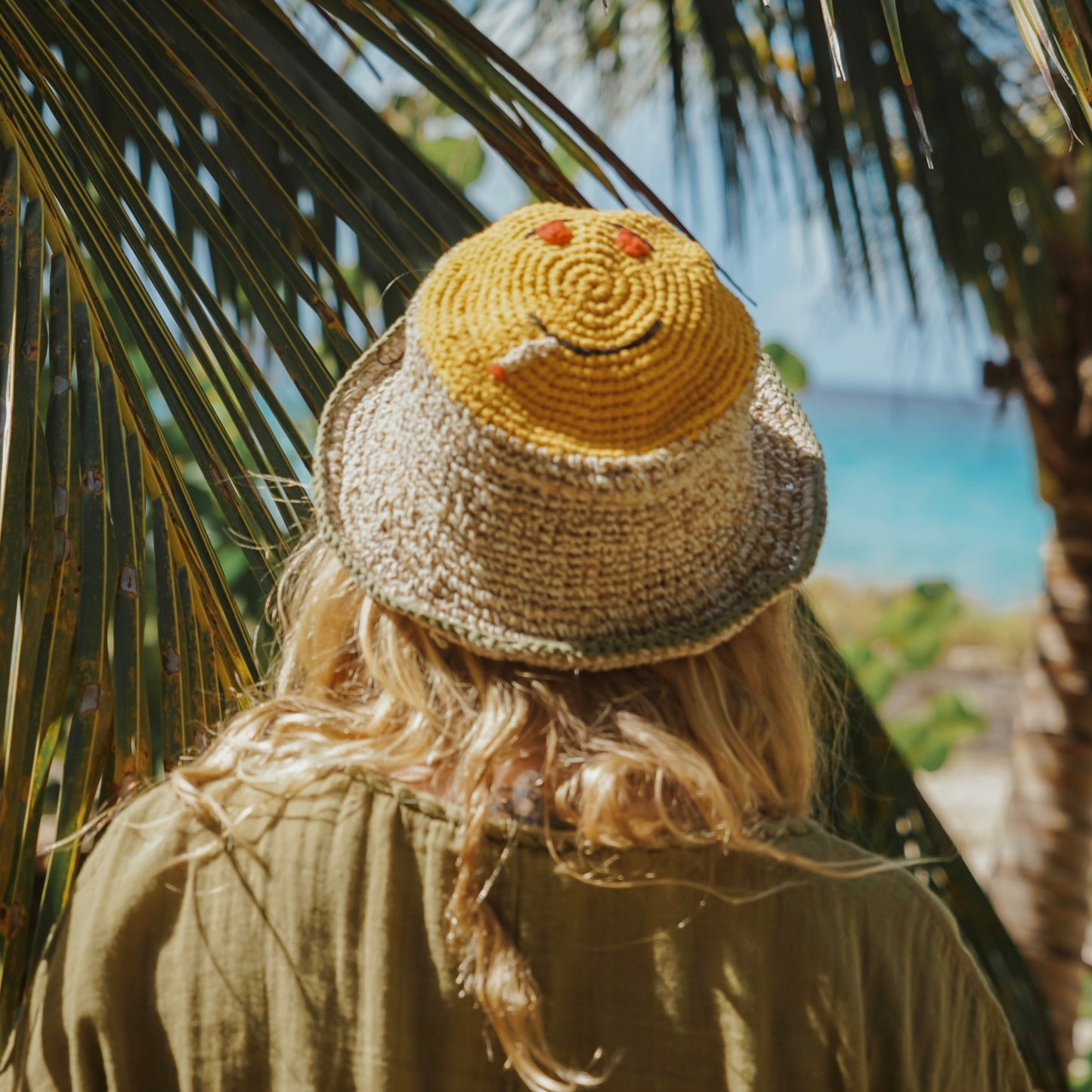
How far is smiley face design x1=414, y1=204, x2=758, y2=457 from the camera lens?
716 mm

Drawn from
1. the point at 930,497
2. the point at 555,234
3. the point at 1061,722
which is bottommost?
the point at 930,497

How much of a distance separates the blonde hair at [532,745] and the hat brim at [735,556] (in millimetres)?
38

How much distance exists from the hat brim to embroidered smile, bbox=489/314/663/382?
0.12 m

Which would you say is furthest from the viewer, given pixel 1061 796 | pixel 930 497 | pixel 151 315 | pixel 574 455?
pixel 930 497

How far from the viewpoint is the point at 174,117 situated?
1034 mm

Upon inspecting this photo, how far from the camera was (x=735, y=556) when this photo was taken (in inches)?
31.6

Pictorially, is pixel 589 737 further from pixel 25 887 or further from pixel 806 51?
pixel 806 51

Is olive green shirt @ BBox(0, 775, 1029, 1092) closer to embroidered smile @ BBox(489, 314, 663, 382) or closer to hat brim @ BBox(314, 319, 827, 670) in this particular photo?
hat brim @ BBox(314, 319, 827, 670)

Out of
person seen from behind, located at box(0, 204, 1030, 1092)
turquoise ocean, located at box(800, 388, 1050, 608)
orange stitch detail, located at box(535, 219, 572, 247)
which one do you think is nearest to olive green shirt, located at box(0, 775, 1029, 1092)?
person seen from behind, located at box(0, 204, 1030, 1092)

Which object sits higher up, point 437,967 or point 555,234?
point 555,234

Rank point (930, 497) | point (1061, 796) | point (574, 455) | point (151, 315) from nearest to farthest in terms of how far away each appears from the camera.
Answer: point (574, 455)
point (151, 315)
point (1061, 796)
point (930, 497)

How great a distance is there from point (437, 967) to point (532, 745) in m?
0.16

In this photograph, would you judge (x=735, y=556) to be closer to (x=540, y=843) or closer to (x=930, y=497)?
(x=540, y=843)

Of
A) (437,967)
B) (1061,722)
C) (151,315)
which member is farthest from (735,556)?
(1061,722)
